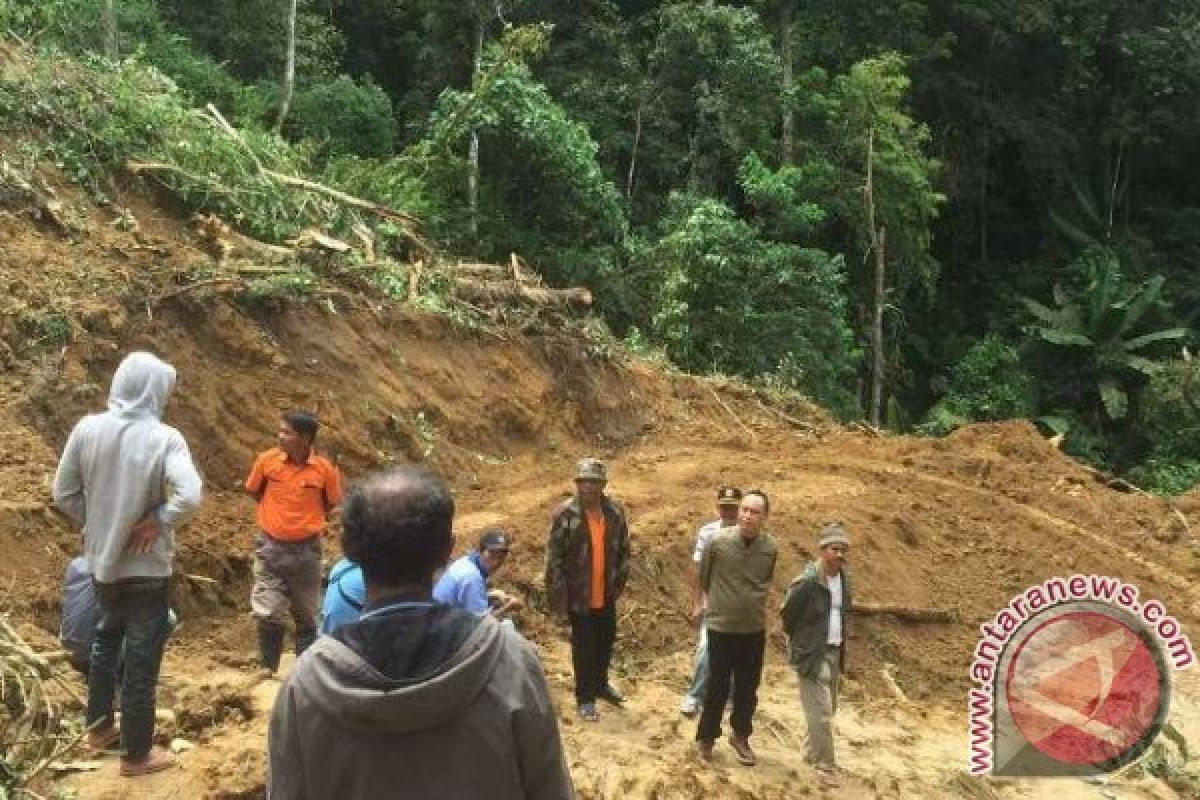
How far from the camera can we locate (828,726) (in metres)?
6.40

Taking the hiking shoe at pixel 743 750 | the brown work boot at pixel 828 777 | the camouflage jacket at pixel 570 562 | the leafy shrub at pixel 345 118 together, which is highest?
the leafy shrub at pixel 345 118

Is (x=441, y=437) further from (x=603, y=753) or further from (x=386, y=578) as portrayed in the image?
(x=386, y=578)

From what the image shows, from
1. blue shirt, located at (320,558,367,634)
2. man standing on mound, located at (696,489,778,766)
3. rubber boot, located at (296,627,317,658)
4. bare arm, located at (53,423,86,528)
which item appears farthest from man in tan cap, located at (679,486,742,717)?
bare arm, located at (53,423,86,528)

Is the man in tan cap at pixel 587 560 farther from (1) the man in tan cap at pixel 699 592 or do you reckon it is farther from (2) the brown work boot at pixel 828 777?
(2) the brown work boot at pixel 828 777

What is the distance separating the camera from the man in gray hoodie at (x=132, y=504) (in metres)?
3.96

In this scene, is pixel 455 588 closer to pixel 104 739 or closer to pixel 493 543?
pixel 493 543

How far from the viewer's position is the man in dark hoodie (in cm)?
184

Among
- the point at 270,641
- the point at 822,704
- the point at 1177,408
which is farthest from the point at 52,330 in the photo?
the point at 1177,408

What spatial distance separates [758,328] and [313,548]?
41.0ft

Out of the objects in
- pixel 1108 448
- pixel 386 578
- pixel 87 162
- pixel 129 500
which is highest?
pixel 87 162

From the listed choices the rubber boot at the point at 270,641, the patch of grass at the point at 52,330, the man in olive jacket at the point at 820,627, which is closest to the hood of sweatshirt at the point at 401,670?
the rubber boot at the point at 270,641

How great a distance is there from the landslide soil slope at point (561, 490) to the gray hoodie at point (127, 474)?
0.86m

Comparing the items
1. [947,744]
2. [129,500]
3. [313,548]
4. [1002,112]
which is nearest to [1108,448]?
[1002,112]

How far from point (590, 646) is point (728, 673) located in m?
0.78
